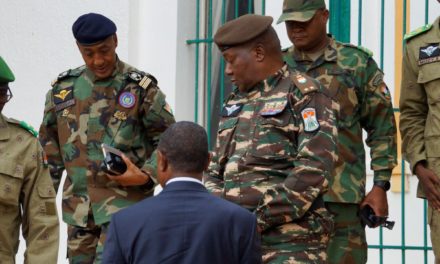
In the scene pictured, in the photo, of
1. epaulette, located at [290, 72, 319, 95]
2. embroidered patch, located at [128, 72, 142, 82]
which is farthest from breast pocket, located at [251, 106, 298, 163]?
embroidered patch, located at [128, 72, 142, 82]

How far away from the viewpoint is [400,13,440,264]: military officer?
6.58 m

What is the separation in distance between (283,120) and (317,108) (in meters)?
0.17

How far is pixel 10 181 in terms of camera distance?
20.3 feet

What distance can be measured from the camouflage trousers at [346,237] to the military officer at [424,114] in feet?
1.18

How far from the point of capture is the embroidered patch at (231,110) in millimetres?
5988

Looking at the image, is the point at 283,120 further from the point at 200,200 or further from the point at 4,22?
the point at 4,22

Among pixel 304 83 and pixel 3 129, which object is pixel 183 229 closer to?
pixel 304 83

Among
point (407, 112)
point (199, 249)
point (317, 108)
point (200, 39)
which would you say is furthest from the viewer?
point (200, 39)

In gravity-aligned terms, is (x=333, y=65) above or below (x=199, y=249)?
above

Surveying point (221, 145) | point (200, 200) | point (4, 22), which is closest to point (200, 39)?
point (4, 22)

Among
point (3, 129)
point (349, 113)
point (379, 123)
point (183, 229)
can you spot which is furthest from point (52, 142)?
point (183, 229)

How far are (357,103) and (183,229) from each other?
256 centimetres

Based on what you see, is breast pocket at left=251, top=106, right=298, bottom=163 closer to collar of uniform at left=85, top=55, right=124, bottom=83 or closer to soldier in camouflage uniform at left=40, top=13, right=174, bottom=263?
soldier in camouflage uniform at left=40, top=13, right=174, bottom=263

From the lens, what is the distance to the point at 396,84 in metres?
9.12
